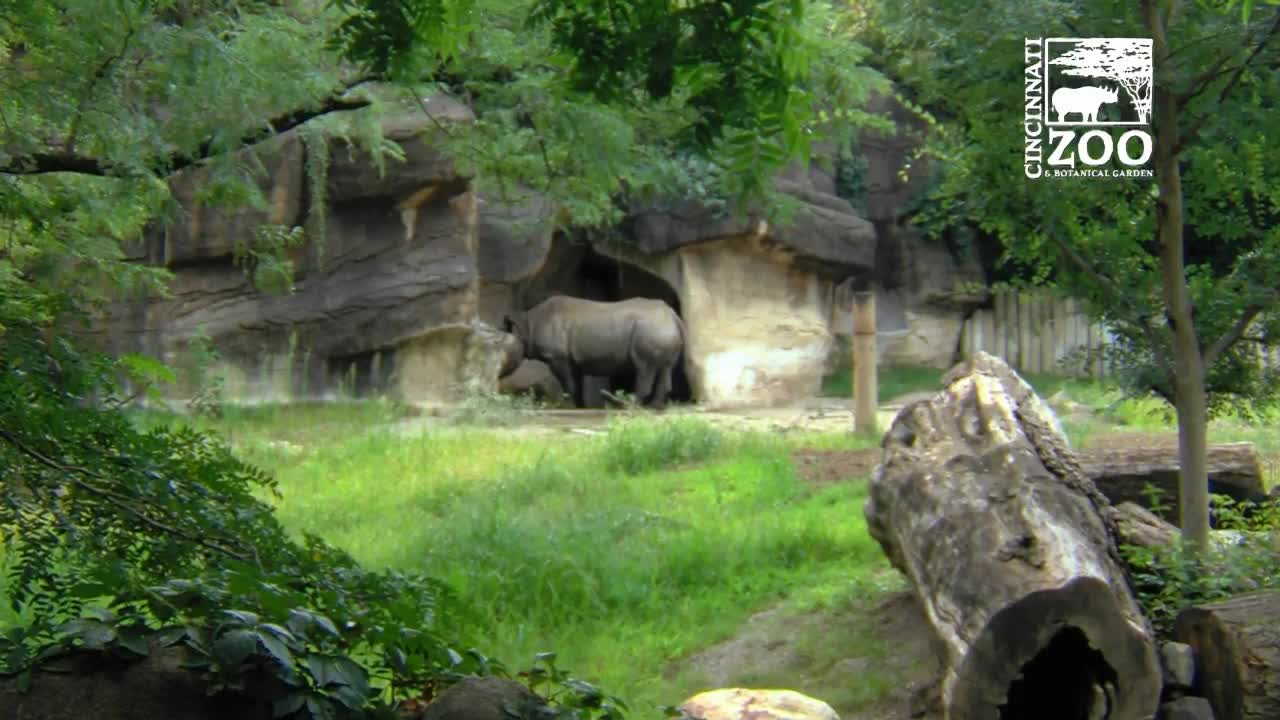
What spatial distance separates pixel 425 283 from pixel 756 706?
39.6 feet

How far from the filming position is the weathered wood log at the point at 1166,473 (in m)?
7.81

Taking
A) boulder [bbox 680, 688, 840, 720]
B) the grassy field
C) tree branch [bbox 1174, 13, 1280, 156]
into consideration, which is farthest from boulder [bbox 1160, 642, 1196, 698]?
tree branch [bbox 1174, 13, 1280, 156]

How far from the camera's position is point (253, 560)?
131 inches

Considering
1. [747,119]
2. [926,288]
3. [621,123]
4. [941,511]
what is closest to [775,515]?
[941,511]

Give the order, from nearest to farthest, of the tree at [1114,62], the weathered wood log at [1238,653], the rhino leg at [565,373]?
the weathered wood log at [1238,653] → the tree at [1114,62] → the rhino leg at [565,373]

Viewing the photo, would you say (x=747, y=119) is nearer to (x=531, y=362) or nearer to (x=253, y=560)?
(x=253, y=560)

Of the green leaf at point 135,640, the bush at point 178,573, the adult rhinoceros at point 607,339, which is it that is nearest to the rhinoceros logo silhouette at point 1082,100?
the bush at point 178,573

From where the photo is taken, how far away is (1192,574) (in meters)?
6.04

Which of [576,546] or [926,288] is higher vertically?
[926,288]

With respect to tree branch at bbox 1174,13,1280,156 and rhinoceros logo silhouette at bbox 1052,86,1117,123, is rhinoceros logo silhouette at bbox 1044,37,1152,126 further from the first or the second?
tree branch at bbox 1174,13,1280,156

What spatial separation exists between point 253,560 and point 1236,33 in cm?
463

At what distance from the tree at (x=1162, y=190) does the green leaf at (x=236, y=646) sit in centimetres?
433

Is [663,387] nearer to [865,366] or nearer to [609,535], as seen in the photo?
[865,366]

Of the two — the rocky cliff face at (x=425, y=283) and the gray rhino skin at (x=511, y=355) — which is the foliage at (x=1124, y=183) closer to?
the rocky cliff face at (x=425, y=283)
